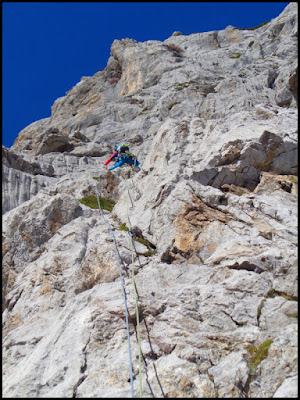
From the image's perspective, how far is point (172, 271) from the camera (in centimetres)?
1170

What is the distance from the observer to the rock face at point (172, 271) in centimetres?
825

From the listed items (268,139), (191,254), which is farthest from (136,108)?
(191,254)

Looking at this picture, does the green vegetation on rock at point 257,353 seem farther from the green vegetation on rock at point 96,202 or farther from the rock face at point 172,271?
the green vegetation on rock at point 96,202

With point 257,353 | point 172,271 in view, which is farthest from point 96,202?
point 257,353

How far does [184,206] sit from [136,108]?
106ft

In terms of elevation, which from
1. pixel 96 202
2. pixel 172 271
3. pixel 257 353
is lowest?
pixel 257 353

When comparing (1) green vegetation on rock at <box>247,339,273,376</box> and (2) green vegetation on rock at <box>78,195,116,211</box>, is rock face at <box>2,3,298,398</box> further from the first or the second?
(2) green vegetation on rock at <box>78,195,116,211</box>

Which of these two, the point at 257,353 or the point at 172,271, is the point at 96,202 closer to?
the point at 172,271

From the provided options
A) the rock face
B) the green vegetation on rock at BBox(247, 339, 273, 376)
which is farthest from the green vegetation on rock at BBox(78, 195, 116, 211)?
the green vegetation on rock at BBox(247, 339, 273, 376)

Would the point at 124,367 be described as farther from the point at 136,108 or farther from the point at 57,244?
the point at 136,108

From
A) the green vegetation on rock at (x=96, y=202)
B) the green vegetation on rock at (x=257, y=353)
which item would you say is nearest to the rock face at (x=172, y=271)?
the green vegetation on rock at (x=257, y=353)

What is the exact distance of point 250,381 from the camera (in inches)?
309

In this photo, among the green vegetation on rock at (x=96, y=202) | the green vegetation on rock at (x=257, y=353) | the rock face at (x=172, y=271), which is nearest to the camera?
the green vegetation on rock at (x=257, y=353)

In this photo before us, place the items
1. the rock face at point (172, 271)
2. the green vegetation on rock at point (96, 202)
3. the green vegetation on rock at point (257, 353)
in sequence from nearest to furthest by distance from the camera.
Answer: the green vegetation on rock at point (257, 353)
the rock face at point (172, 271)
the green vegetation on rock at point (96, 202)
